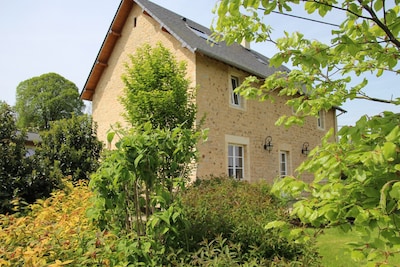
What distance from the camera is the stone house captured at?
35.5ft

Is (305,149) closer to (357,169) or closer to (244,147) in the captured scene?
(244,147)

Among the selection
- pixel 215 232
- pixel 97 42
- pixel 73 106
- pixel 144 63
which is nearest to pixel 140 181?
pixel 215 232

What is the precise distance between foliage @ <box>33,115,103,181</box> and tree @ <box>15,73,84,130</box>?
103 feet

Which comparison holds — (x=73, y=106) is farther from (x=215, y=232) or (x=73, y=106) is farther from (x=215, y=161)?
(x=215, y=232)

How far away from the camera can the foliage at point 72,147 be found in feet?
22.4

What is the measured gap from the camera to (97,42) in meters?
14.0

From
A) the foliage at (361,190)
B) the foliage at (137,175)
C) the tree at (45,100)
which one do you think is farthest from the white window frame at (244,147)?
the tree at (45,100)

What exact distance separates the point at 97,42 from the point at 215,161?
784 centimetres

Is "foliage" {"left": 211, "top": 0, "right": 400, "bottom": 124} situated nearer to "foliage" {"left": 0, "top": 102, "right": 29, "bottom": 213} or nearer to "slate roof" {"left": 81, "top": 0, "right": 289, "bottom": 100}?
"foliage" {"left": 0, "top": 102, "right": 29, "bottom": 213}

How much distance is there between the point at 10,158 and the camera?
5594 millimetres

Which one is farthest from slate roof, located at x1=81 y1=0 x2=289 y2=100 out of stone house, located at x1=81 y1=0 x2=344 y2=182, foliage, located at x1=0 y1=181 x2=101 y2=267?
foliage, located at x1=0 y1=181 x2=101 y2=267

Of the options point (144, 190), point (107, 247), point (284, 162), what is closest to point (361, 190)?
point (107, 247)

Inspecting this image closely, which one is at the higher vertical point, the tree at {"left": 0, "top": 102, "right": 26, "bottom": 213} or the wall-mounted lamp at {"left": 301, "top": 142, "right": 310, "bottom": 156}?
the wall-mounted lamp at {"left": 301, "top": 142, "right": 310, "bottom": 156}

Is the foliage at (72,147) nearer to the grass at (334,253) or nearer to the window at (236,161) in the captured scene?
the grass at (334,253)
